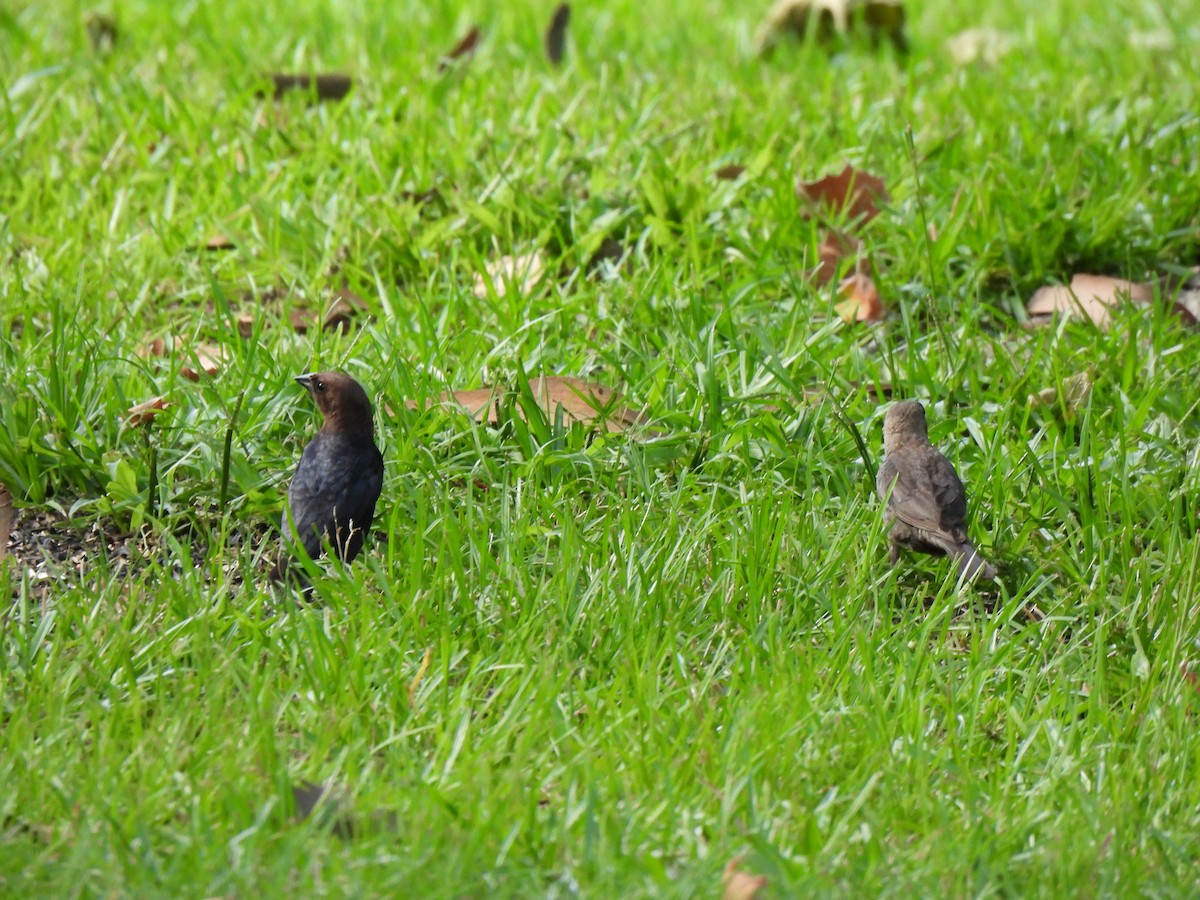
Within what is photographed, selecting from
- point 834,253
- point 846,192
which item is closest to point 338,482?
point 834,253

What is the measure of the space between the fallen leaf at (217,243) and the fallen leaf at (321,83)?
3.83ft

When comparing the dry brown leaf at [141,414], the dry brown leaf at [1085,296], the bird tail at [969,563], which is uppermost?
the dry brown leaf at [141,414]

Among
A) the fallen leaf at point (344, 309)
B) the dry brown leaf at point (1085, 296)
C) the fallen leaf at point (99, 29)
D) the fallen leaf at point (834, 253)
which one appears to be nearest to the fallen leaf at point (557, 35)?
the fallen leaf at point (99, 29)

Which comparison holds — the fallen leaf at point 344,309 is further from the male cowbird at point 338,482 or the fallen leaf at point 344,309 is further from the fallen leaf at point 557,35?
the fallen leaf at point 557,35

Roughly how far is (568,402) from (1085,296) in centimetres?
168

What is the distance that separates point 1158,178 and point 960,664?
8.05 feet

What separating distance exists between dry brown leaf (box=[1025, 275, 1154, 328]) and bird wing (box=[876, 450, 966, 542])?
1.24 meters

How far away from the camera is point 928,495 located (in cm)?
308

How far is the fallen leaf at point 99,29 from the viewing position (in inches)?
240

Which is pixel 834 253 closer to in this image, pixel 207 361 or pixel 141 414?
pixel 207 361

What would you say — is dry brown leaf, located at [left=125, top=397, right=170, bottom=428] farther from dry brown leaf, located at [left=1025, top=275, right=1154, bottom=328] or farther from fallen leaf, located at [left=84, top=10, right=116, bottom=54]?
fallen leaf, located at [left=84, top=10, right=116, bottom=54]

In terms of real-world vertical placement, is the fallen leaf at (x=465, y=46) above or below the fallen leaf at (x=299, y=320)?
above

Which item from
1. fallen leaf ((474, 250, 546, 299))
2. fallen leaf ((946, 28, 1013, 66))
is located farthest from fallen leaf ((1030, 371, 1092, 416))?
fallen leaf ((946, 28, 1013, 66))

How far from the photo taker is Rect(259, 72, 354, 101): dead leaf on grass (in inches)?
219
